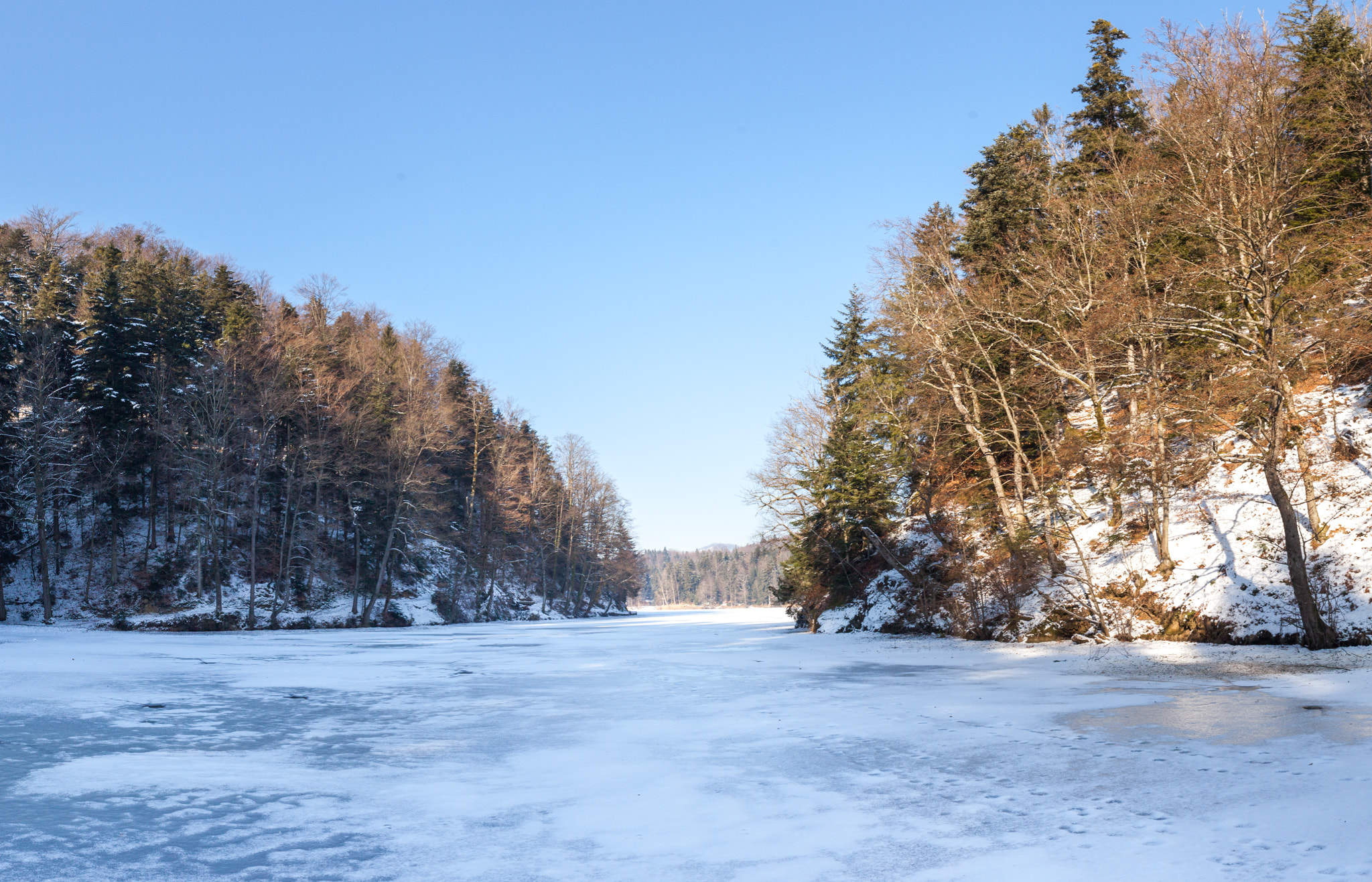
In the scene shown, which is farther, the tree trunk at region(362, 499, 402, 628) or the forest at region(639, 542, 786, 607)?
the forest at region(639, 542, 786, 607)

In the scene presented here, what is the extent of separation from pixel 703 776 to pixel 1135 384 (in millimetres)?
19193

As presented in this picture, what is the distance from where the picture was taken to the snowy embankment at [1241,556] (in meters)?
16.9

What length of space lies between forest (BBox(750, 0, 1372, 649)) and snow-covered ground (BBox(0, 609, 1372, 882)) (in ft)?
16.6

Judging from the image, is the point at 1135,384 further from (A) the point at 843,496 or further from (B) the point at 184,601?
(B) the point at 184,601

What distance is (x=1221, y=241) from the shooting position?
56.0 feet

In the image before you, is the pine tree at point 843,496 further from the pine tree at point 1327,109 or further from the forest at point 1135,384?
the pine tree at point 1327,109

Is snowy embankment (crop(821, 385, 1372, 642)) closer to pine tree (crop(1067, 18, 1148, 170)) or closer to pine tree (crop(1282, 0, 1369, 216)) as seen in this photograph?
pine tree (crop(1282, 0, 1369, 216))

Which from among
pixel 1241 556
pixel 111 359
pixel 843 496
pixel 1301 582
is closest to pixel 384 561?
pixel 111 359

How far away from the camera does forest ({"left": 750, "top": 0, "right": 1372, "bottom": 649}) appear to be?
56.0 ft

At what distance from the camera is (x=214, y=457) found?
38.9 m

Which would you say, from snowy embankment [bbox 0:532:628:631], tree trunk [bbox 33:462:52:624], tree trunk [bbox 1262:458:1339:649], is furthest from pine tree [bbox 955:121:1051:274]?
tree trunk [bbox 33:462:52:624]

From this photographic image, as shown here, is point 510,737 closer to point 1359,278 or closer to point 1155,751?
point 1155,751

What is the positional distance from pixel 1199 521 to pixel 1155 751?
56.6ft

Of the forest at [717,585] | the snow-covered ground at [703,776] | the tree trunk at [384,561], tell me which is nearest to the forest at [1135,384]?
the snow-covered ground at [703,776]
